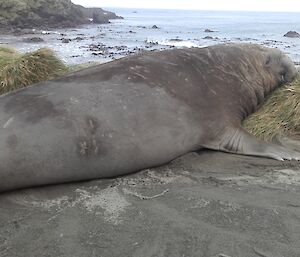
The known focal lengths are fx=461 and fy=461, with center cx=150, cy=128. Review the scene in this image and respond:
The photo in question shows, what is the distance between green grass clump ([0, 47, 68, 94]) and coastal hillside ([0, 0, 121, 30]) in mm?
39744

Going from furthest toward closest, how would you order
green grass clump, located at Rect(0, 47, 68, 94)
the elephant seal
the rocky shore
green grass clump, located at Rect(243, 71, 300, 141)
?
the rocky shore → green grass clump, located at Rect(0, 47, 68, 94) → green grass clump, located at Rect(243, 71, 300, 141) → the elephant seal

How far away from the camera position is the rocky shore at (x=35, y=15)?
1841 inches

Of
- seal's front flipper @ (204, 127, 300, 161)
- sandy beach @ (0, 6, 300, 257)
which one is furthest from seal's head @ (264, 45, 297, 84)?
sandy beach @ (0, 6, 300, 257)

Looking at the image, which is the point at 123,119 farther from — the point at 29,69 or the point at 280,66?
the point at 280,66

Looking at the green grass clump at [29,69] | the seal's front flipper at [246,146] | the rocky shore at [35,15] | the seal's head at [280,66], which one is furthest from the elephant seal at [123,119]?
the rocky shore at [35,15]

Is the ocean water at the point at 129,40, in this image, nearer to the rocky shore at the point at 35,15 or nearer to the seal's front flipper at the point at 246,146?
the rocky shore at the point at 35,15

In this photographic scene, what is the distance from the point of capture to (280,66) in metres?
6.78

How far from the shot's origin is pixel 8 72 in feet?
22.9

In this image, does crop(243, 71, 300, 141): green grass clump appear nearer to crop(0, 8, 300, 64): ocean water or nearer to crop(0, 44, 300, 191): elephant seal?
crop(0, 44, 300, 191): elephant seal

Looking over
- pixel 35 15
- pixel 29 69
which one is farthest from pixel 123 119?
pixel 35 15

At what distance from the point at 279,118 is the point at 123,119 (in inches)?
83.0

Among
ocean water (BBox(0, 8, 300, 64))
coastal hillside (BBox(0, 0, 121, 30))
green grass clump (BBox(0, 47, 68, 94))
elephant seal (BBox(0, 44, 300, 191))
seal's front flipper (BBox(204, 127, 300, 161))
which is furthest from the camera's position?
coastal hillside (BBox(0, 0, 121, 30))

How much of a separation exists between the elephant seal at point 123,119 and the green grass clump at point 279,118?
0.61 feet

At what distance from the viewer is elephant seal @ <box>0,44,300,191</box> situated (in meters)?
4.25
